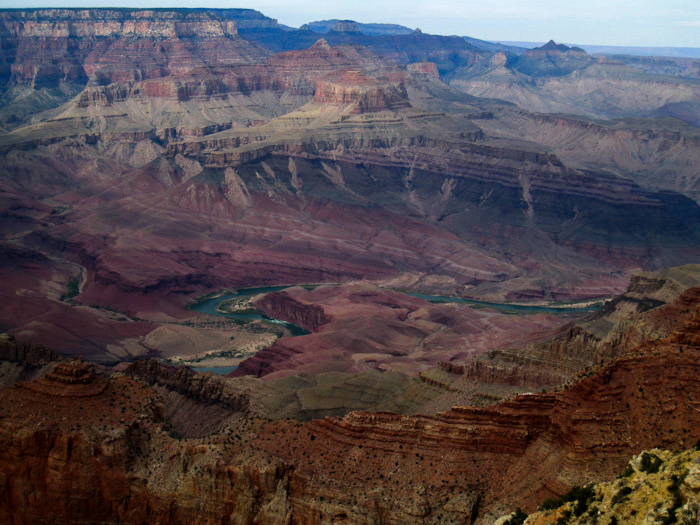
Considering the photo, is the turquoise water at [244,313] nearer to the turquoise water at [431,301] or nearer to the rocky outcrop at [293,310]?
the turquoise water at [431,301]

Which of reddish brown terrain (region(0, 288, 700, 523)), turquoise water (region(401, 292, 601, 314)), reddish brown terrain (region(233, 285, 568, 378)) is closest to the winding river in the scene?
turquoise water (region(401, 292, 601, 314))

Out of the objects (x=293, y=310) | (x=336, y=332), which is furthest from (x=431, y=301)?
(x=336, y=332)

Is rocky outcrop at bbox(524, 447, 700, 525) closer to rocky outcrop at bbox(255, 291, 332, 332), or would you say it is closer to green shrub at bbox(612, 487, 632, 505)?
green shrub at bbox(612, 487, 632, 505)

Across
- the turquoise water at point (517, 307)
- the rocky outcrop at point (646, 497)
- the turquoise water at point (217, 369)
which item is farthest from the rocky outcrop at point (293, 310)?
the rocky outcrop at point (646, 497)

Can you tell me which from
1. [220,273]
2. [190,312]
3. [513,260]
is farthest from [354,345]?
[513,260]

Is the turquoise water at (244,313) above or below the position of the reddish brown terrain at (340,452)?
below

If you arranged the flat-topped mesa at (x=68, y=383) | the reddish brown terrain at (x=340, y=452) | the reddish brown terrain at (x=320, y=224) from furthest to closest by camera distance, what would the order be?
1. the reddish brown terrain at (x=320, y=224)
2. the flat-topped mesa at (x=68, y=383)
3. the reddish brown terrain at (x=340, y=452)

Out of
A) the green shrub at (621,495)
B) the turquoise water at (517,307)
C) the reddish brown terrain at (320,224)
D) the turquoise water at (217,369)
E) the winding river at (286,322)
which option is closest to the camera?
the green shrub at (621,495)
